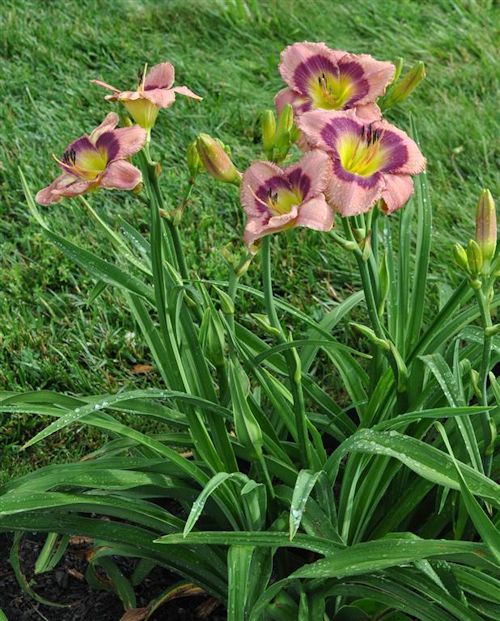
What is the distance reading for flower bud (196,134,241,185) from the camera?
4.47ft

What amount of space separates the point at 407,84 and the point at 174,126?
183cm

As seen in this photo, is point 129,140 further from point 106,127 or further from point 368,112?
point 368,112

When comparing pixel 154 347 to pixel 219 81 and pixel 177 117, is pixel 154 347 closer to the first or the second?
pixel 177 117

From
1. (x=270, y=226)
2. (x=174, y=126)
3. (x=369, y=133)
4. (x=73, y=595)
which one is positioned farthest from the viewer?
(x=174, y=126)

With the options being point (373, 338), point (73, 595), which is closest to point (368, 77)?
point (373, 338)

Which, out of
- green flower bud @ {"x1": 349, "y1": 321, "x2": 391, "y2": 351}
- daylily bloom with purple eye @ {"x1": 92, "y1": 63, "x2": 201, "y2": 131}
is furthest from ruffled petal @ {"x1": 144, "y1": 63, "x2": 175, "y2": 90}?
green flower bud @ {"x1": 349, "y1": 321, "x2": 391, "y2": 351}

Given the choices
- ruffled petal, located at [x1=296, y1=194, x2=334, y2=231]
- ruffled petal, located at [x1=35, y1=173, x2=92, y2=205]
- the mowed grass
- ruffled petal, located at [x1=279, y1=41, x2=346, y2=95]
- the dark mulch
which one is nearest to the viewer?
ruffled petal, located at [x1=296, y1=194, x2=334, y2=231]

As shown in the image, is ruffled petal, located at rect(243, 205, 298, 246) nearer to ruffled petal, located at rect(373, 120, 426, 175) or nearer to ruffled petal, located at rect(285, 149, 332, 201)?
ruffled petal, located at rect(285, 149, 332, 201)

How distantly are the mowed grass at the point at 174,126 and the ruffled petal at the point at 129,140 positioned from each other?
3.44 feet

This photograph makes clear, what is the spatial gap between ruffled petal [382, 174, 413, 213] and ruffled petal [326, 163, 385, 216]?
14mm

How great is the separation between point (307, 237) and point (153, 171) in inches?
55.4

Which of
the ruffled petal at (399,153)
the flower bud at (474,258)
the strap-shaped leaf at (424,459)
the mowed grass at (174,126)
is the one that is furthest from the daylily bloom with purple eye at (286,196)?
the mowed grass at (174,126)

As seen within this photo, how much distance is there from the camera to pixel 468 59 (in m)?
3.58

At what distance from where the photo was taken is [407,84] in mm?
1575
